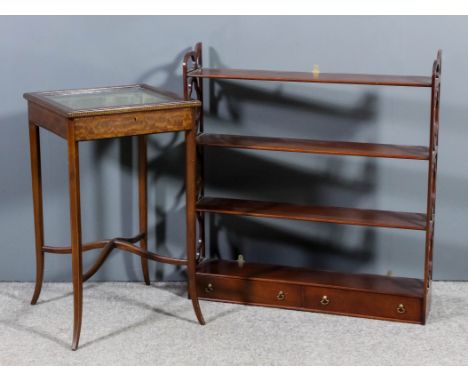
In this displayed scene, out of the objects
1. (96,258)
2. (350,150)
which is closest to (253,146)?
(350,150)

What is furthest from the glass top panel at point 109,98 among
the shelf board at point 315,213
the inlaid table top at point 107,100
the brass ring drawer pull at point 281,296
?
the brass ring drawer pull at point 281,296

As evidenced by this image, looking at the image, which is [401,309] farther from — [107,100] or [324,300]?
[107,100]

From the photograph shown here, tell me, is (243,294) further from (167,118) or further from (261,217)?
(167,118)

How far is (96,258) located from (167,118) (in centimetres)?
101

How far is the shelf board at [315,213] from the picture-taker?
3.99 metres

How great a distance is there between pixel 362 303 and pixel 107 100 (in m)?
1.38

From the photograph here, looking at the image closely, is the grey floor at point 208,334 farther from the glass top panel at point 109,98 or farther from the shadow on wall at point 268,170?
the glass top panel at point 109,98

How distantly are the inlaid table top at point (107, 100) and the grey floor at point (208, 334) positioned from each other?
934mm

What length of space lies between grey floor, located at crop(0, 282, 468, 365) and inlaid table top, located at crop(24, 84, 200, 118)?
934 mm

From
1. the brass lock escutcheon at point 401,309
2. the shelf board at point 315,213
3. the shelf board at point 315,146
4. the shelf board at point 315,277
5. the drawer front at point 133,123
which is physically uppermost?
the drawer front at point 133,123

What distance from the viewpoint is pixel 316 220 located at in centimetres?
403

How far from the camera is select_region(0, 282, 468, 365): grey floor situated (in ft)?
12.0

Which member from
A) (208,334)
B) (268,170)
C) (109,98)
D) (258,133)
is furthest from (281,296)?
(109,98)

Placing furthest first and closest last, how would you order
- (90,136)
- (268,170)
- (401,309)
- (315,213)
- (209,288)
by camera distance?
(268,170) → (209,288) → (315,213) → (401,309) → (90,136)
